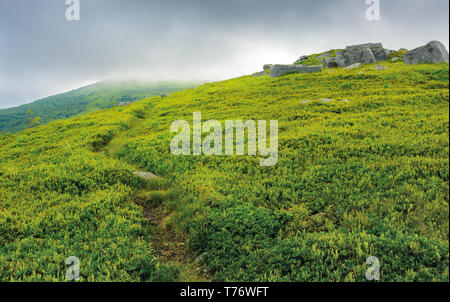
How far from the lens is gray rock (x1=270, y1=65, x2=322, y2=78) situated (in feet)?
125

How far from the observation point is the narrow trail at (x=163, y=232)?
6.32m

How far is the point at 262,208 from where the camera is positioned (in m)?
7.84

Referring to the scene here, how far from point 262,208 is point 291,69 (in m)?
37.0

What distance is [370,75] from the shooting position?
90.0 ft

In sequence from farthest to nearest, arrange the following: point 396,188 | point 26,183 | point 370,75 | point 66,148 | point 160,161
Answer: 1. point 370,75
2. point 66,148
3. point 160,161
4. point 26,183
5. point 396,188

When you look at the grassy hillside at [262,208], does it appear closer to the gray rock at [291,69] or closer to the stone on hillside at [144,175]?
the stone on hillside at [144,175]

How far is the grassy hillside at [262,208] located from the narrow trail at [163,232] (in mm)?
71

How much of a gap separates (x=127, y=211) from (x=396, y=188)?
30.8 ft

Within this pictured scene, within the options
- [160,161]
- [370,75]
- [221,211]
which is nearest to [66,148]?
[160,161]

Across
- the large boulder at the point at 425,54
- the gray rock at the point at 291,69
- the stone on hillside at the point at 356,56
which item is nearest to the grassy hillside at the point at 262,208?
the large boulder at the point at 425,54

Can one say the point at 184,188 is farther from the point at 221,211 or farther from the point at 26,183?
the point at 26,183

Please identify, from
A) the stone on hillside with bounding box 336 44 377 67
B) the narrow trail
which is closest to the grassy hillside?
the narrow trail

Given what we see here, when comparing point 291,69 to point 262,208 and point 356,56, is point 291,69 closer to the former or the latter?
point 356,56

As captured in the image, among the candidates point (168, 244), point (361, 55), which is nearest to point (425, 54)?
point (361, 55)
